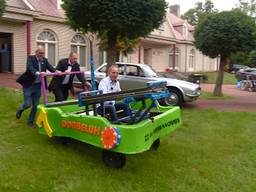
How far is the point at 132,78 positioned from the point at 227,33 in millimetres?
4953

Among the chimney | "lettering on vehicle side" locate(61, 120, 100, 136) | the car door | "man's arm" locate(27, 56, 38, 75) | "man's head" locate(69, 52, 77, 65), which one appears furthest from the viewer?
the chimney

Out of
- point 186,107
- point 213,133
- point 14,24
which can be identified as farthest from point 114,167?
point 14,24

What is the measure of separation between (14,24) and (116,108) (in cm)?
1582

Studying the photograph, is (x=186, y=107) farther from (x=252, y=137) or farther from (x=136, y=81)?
(x=252, y=137)

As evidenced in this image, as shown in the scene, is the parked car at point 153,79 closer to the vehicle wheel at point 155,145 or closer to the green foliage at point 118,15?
the green foliage at point 118,15

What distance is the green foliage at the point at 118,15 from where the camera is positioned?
9734 mm

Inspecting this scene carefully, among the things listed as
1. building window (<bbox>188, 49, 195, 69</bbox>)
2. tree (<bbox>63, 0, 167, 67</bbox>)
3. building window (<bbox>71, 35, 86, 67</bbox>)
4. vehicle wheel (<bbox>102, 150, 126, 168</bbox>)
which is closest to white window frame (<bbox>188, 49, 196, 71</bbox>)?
building window (<bbox>188, 49, 195, 69</bbox>)

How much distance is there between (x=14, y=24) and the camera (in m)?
20.2

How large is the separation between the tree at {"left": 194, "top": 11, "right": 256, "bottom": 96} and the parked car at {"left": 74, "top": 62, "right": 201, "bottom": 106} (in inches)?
132

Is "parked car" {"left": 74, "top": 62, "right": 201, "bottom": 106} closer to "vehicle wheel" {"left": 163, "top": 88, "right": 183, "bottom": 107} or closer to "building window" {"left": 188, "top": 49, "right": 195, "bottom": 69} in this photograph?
"vehicle wheel" {"left": 163, "top": 88, "right": 183, "bottom": 107}

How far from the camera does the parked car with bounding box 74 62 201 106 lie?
12000 millimetres

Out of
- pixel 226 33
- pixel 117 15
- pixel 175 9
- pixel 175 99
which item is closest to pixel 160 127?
pixel 117 15

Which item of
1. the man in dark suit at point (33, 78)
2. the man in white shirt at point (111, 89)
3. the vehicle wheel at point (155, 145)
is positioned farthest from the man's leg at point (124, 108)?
the man in dark suit at point (33, 78)

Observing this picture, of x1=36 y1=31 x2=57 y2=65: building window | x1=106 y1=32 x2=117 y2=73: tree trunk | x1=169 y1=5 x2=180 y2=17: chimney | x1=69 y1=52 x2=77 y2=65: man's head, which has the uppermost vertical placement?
x1=169 y1=5 x2=180 y2=17: chimney
